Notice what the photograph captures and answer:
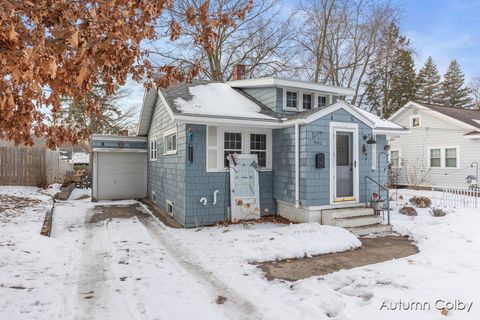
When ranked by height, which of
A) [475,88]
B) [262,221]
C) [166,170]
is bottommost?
[262,221]

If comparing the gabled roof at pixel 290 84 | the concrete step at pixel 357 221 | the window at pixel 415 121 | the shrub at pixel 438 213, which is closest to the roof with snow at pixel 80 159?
the gabled roof at pixel 290 84

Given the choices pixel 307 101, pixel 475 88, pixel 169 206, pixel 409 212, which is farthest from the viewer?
pixel 475 88

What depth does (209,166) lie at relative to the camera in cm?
843

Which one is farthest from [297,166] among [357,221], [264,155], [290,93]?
[290,93]

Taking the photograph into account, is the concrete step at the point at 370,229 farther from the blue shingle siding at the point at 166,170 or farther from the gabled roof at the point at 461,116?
the gabled roof at the point at 461,116

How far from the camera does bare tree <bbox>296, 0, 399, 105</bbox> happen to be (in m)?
21.6

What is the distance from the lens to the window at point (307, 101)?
10289 mm

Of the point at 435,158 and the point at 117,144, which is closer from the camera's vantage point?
the point at 117,144

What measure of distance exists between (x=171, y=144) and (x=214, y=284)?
6.19m

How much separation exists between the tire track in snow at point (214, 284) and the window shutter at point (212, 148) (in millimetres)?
2235

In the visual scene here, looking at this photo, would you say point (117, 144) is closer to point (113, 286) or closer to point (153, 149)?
point (153, 149)

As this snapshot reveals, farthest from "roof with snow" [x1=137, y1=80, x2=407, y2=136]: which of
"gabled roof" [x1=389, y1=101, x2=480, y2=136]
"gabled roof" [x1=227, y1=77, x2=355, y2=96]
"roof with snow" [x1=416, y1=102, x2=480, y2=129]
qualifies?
"roof with snow" [x1=416, y1=102, x2=480, y2=129]

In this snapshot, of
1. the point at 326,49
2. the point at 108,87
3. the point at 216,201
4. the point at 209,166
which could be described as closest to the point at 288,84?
the point at 209,166

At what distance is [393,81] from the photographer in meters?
28.4
